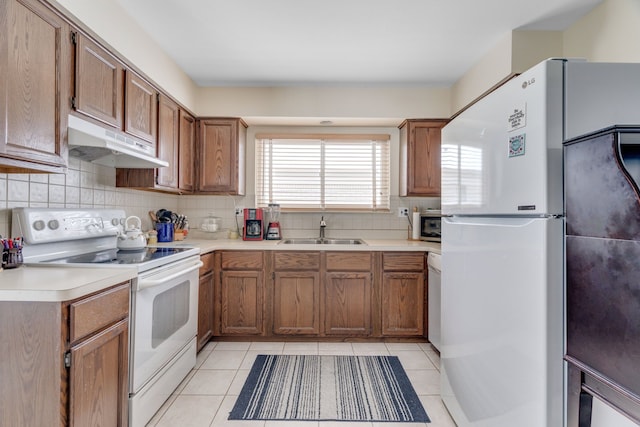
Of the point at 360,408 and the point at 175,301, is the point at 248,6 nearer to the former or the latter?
the point at 175,301

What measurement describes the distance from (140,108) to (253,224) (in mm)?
1435

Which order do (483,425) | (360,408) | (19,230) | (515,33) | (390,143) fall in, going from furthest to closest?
(390,143)
(515,33)
(360,408)
(19,230)
(483,425)

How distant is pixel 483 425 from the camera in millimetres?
1407

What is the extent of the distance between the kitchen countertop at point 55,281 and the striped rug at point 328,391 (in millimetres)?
1059

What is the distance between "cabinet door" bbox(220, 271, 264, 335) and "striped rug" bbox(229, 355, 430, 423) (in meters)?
0.34

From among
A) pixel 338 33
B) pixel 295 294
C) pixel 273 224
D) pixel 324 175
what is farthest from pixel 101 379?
pixel 324 175

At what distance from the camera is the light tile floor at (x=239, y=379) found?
1.81m

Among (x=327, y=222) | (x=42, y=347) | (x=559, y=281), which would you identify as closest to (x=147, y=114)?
(x=42, y=347)

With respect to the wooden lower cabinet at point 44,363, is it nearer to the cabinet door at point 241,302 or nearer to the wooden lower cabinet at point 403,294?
the cabinet door at point 241,302

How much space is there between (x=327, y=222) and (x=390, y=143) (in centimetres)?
107

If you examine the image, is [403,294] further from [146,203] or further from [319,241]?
[146,203]

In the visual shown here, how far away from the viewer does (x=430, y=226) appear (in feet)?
10.6

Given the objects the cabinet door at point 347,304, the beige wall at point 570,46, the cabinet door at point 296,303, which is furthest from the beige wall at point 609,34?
the cabinet door at point 296,303

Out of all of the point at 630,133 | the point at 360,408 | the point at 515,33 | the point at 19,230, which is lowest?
the point at 360,408
